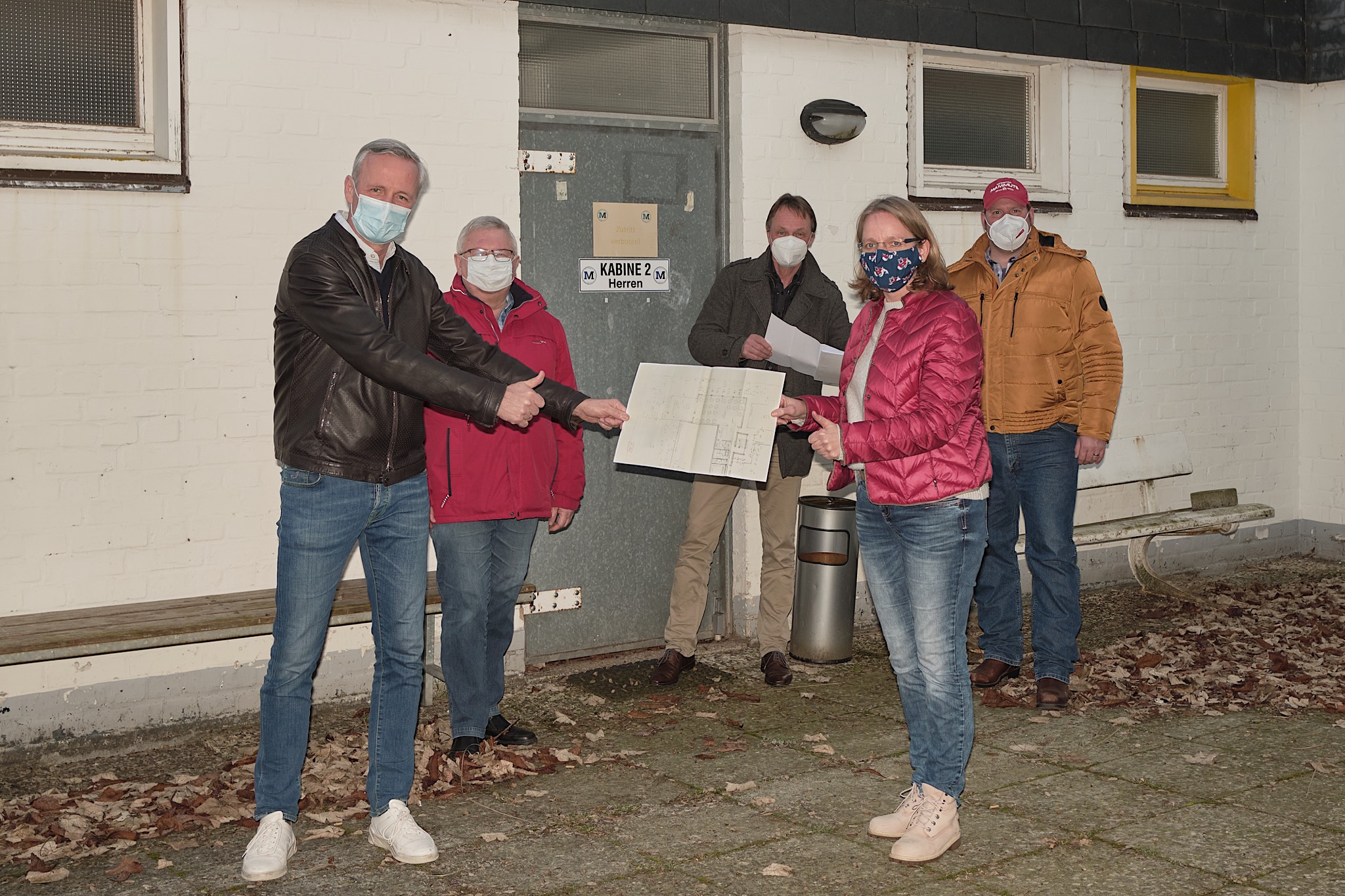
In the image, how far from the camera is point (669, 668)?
6.96 m

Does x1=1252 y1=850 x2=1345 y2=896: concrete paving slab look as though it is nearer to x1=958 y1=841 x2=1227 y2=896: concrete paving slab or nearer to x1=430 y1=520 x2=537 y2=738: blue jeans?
x1=958 y1=841 x2=1227 y2=896: concrete paving slab

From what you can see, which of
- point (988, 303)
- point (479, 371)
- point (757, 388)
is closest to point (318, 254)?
point (479, 371)

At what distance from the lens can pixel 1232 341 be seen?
9945 mm

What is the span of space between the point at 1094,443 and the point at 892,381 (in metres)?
2.30

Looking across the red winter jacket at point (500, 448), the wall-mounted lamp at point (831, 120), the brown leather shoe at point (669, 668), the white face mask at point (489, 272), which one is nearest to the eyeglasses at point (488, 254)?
the white face mask at point (489, 272)

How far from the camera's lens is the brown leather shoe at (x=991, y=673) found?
673cm

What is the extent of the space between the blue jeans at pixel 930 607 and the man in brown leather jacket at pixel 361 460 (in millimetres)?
1303

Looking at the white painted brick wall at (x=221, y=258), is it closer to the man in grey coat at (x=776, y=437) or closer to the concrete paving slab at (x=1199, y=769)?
the man in grey coat at (x=776, y=437)

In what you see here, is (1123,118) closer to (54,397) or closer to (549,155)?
Answer: (549,155)

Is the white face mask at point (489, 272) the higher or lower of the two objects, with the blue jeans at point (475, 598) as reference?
higher

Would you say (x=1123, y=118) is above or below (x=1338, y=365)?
above

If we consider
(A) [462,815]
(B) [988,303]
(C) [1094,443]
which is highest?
(B) [988,303]

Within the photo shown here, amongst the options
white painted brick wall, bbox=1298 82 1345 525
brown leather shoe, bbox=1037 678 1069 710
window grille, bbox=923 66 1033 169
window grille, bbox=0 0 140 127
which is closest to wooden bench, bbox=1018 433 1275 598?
white painted brick wall, bbox=1298 82 1345 525

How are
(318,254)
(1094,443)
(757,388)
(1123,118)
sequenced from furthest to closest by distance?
(1123,118), (1094,443), (757,388), (318,254)
